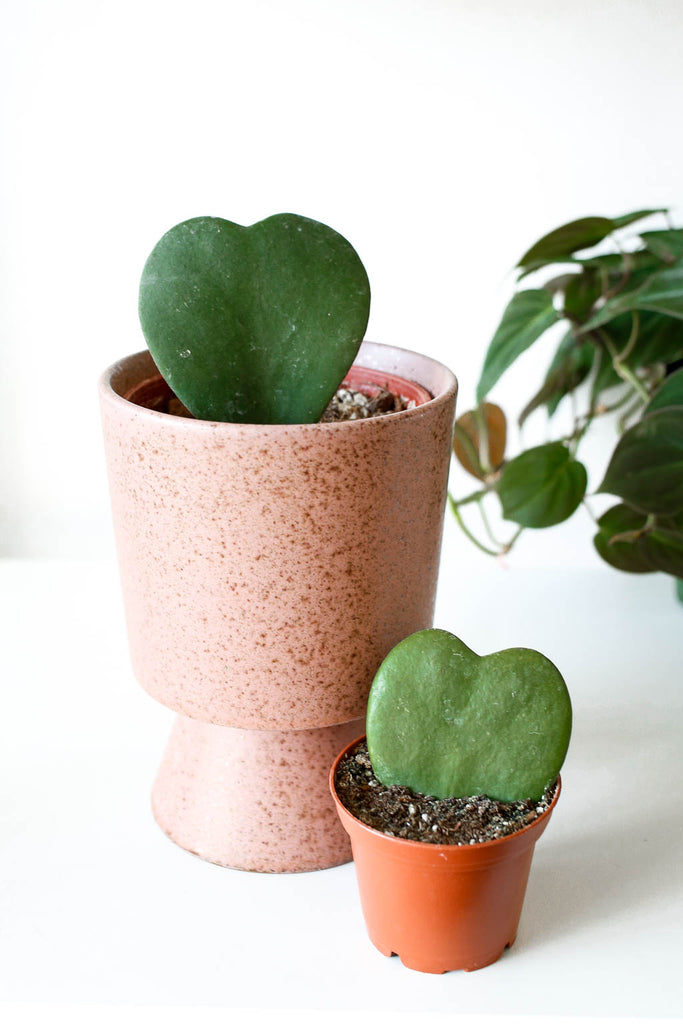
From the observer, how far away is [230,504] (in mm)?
538

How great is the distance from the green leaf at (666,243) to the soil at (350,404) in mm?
312

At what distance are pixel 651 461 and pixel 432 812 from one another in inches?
14.7

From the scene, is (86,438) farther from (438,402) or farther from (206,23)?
(438,402)

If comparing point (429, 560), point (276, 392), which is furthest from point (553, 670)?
point (276, 392)

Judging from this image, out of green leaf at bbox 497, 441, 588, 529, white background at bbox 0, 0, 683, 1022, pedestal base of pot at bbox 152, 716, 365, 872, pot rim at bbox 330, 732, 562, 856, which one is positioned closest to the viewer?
pot rim at bbox 330, 732, 562, 856

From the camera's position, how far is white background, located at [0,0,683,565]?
93 cm

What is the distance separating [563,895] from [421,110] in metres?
0.66

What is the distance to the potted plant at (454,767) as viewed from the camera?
0.54 m

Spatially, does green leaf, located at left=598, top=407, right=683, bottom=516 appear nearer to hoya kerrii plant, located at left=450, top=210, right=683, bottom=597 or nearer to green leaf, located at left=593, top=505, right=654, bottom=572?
hoya kerrii plant, located at left=450, top=210, right=683, bottom=597

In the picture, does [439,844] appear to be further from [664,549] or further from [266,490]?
[664,549]

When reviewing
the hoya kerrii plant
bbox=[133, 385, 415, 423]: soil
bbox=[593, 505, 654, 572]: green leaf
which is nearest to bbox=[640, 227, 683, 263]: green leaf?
the hoya kerrii plant

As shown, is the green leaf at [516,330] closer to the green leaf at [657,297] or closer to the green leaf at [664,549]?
the green leaf at [657,297]

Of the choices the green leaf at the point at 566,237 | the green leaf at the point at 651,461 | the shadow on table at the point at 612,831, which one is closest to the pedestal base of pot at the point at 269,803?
the shadow on table at the point at 612,831

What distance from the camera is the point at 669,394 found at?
84 cm
